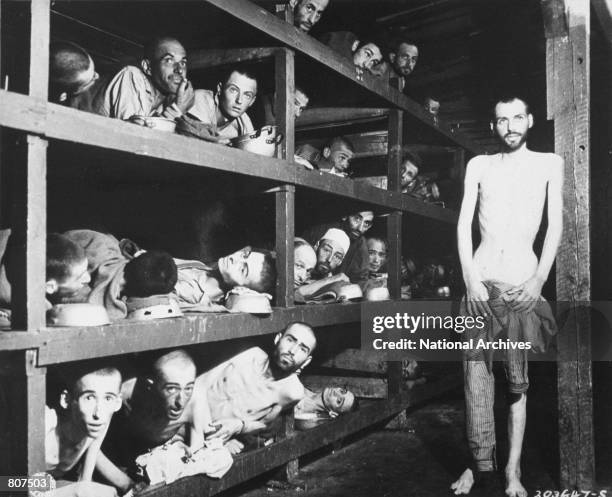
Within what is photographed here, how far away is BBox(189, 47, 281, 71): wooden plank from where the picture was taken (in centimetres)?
369

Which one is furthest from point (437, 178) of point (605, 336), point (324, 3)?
point (324, 3)

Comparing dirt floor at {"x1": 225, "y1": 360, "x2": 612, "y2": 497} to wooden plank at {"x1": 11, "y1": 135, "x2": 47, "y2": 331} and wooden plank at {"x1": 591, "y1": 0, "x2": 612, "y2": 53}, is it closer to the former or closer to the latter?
wooden plank at {"x1": 11, "y1": 135, "x2": 47, "y2": 331}

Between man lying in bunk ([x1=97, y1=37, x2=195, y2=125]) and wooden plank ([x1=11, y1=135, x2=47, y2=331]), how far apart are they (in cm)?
100

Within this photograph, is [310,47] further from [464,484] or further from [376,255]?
[464,484]

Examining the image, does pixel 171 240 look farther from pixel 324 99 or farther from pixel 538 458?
pixel 538 458

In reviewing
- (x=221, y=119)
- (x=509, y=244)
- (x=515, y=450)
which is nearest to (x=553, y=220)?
(x=509, y=244)

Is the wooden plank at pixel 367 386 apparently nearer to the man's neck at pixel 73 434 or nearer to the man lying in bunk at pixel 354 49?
the man lying in bunk at pixel 354 49

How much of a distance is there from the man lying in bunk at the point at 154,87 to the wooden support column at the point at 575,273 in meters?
2.29

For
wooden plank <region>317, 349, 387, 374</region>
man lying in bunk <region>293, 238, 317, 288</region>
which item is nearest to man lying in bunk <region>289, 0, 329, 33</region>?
man lying in bunk <region>293, 238, 317, 288</region>

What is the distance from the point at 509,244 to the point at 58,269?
2372 mm

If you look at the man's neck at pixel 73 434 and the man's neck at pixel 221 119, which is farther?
the man's neck at pixel 221 119

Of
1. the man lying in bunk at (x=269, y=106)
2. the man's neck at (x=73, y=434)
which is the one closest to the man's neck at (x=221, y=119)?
the man lying in bunk at (x=269, y=106)

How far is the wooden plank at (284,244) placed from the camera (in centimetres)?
360

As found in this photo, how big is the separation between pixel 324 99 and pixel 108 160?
2.51m
